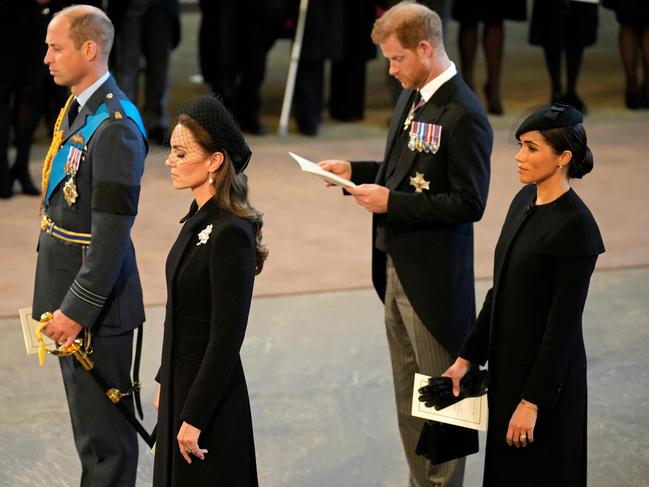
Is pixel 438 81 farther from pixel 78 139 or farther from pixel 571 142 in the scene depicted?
pixel 78 139

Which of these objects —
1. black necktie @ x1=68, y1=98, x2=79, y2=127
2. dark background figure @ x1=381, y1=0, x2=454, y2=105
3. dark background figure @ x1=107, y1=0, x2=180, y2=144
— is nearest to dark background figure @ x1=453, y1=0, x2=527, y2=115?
dark background figure @ x1=381, y1=0, x2=454, y2=105

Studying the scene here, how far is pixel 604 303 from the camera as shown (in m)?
6.21

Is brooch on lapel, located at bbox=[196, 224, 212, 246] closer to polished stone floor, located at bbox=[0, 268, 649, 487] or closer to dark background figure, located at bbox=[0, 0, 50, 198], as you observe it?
polished stone floor, located at bbox=[0, 268, 649, 487]

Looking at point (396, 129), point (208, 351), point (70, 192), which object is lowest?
point (208, 351)

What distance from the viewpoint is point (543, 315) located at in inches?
132

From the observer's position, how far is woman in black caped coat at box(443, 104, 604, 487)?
3287 millimetres

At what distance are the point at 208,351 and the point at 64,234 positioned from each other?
883mm

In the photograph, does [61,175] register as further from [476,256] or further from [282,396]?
[476,256]

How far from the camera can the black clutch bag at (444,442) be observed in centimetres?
379

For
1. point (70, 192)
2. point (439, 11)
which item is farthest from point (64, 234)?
point (439, 11)

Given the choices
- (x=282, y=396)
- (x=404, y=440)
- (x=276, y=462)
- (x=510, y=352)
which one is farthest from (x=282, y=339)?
(x=510, y=352)

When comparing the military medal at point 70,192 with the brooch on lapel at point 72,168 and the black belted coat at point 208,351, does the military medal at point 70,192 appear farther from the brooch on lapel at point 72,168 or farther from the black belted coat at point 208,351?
the black belted coat at point 208,351

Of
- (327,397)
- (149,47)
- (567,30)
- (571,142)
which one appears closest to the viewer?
(571,142)

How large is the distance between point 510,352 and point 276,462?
1.56 meters
